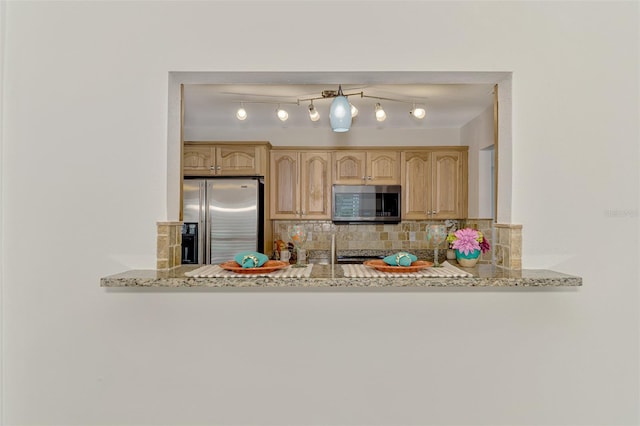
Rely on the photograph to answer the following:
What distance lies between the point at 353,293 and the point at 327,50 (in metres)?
1.01

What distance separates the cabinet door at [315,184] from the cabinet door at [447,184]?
3.63 ft

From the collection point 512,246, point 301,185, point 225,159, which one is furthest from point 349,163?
point 512,246

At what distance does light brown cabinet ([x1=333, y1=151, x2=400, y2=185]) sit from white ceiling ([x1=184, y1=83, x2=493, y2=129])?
35 centimetres

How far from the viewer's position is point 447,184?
13.9 ft

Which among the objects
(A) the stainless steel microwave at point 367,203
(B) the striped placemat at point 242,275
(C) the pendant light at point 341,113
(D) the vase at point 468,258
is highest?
(C) the pendant light at point 341,113

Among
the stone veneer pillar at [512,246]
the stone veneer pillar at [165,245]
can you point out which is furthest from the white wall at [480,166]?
the stone veneer pillar at [165,245]

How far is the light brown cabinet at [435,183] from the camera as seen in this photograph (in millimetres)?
4223

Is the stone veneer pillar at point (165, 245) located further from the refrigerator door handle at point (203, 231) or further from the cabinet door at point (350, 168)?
the cabinet door at point (350, 168)

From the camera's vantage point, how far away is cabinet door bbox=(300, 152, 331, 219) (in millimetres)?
4285

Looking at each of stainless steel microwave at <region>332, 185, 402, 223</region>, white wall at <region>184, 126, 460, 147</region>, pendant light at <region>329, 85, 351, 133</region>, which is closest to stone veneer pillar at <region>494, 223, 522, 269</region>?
pendant light at <region>329, 85, 351, 133</region>

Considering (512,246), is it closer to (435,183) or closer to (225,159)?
(435,183)

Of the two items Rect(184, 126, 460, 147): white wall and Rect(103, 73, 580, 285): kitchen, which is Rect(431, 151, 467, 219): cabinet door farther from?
Rect(184, 126, 460, 147): white wall

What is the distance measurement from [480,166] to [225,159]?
2.48 metres

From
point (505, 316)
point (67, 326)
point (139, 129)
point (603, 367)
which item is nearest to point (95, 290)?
point (67, 326)
